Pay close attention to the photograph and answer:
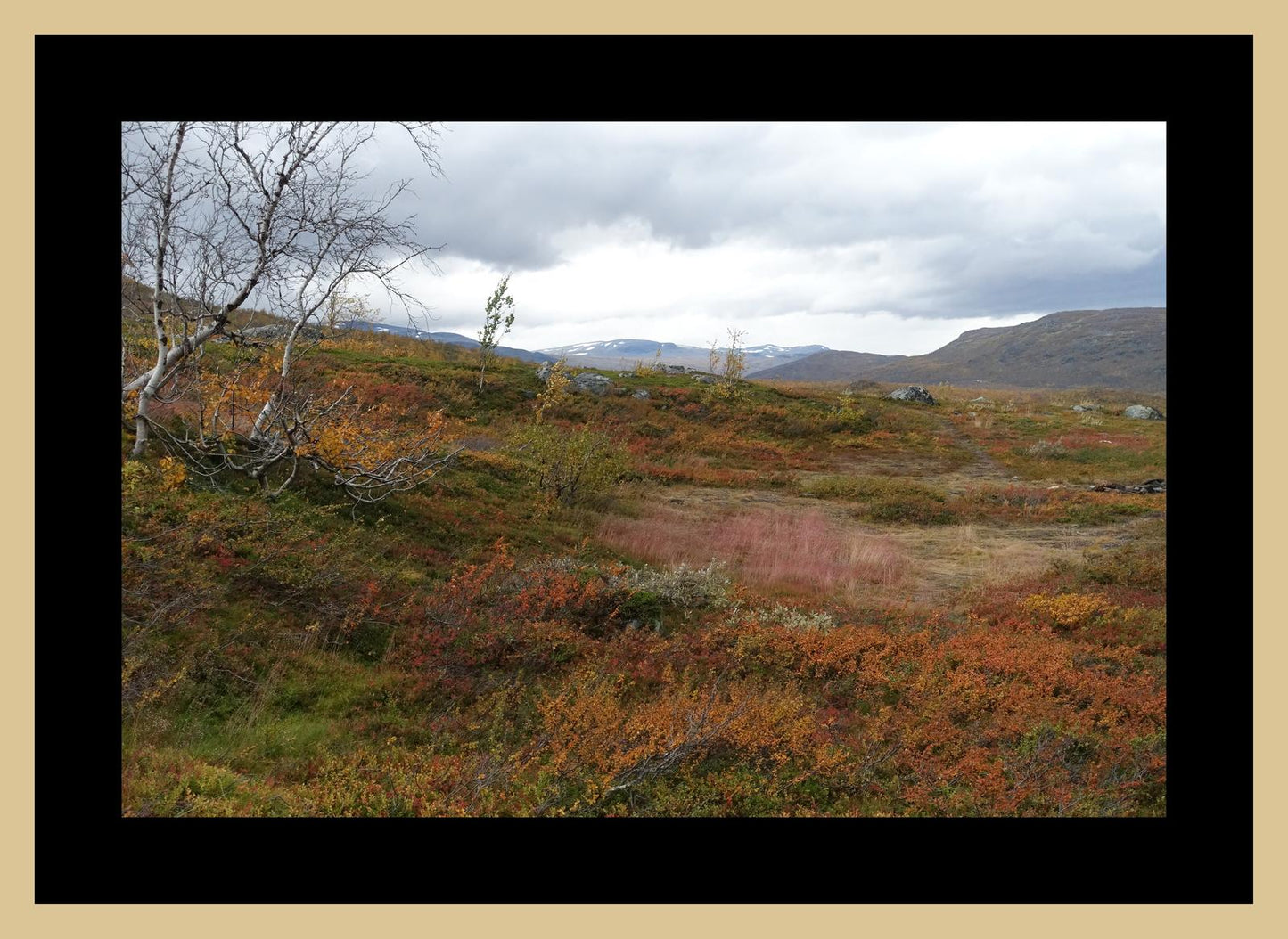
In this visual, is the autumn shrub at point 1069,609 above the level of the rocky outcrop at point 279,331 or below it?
below

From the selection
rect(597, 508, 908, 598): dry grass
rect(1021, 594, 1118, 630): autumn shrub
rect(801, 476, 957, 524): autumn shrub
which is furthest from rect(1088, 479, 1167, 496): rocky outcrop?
rect(1021, 594, 1118, 630): autumn shrub

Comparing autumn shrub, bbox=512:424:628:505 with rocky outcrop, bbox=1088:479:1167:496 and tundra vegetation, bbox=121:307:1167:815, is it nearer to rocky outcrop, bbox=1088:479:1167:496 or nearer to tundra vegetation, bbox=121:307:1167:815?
tundra vegetation, bbox=121:307:1167:815

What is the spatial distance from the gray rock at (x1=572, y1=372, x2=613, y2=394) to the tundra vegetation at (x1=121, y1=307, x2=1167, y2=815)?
19938 mm

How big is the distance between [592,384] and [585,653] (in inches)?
1168

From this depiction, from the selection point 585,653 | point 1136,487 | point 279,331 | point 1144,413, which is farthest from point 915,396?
point 585,653

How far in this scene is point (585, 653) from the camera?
6.92 meters

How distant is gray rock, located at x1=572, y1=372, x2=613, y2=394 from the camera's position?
35112 mm

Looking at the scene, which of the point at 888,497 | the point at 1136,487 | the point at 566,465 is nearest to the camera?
the point at 566,465

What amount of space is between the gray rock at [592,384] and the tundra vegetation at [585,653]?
19.9 meters

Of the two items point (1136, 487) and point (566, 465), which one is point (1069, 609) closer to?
point (566, 465)

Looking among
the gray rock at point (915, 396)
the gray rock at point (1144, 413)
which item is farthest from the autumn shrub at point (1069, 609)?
the gray rock at point (1144, 413)

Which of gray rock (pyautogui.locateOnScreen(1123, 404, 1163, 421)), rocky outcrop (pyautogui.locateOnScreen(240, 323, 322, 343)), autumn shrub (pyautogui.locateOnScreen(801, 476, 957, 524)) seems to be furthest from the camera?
gray rock (pyautogui.locateOnScreen(1123, 404, 1163, 421))

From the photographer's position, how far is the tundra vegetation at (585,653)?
4512 mm

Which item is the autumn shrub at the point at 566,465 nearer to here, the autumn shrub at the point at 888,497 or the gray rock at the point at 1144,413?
the autumn shrub at the point at 888,497
